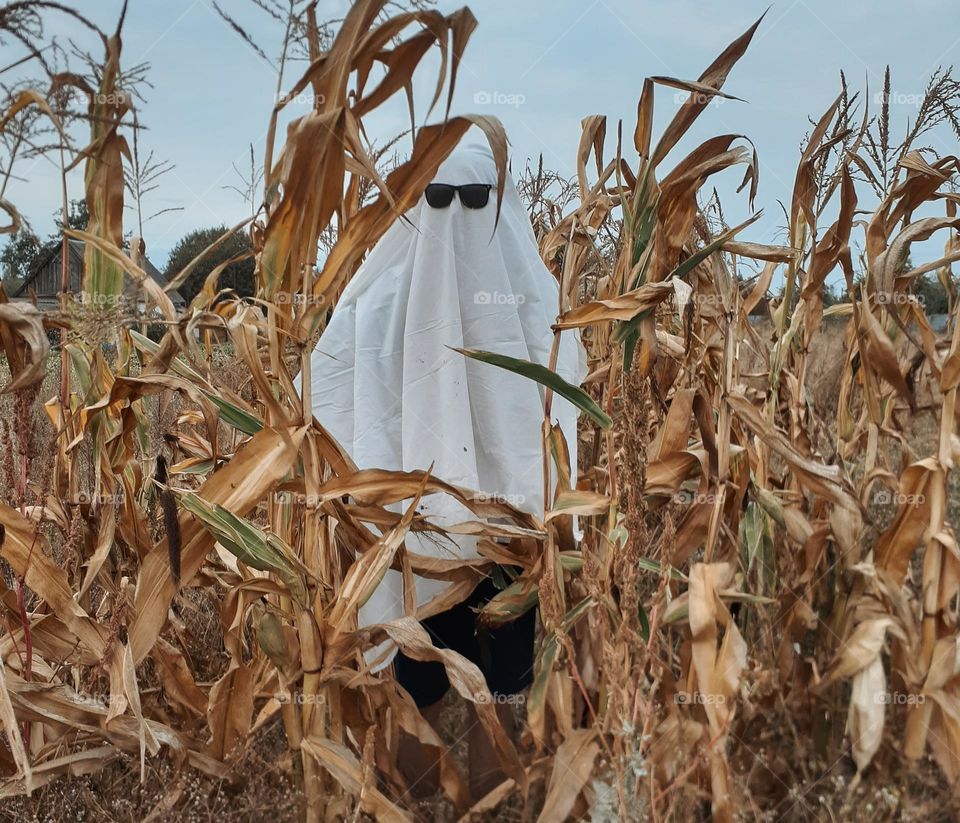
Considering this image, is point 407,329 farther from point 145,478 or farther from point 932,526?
point 932,526

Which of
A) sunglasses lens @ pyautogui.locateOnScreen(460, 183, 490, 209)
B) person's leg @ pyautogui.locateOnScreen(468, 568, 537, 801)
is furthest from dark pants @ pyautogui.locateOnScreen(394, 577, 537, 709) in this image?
sunglasses lens @ pyautogui.locateOnScreen(460, 183, 490, 209)

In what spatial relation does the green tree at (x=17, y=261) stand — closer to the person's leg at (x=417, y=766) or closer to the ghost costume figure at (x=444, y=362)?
the ghost costume figure at (x=444, y=362)

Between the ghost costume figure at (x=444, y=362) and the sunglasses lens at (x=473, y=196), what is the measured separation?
0.01 metres

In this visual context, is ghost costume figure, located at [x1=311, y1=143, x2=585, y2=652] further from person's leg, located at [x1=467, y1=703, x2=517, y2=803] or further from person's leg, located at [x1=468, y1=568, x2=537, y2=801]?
person's leg, located at [x1=467, y1=703, x2=517, y2=803]

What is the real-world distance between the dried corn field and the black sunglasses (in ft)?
0.74

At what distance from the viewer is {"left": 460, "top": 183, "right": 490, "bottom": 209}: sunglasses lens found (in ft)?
6.15

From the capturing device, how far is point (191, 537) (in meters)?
1.48

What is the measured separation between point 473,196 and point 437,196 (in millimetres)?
82

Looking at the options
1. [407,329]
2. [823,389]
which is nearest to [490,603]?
[407,329]

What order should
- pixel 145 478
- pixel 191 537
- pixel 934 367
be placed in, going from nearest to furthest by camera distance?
pixel 191 537, pixel 934 367, pixel 145 478

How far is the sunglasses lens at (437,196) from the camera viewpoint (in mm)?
1854

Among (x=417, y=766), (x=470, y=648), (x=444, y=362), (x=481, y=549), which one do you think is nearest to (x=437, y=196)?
(x=444, y=362)

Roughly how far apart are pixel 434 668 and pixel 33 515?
935 mm

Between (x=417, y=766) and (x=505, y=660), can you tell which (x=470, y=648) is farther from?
(x=417, y=766)
